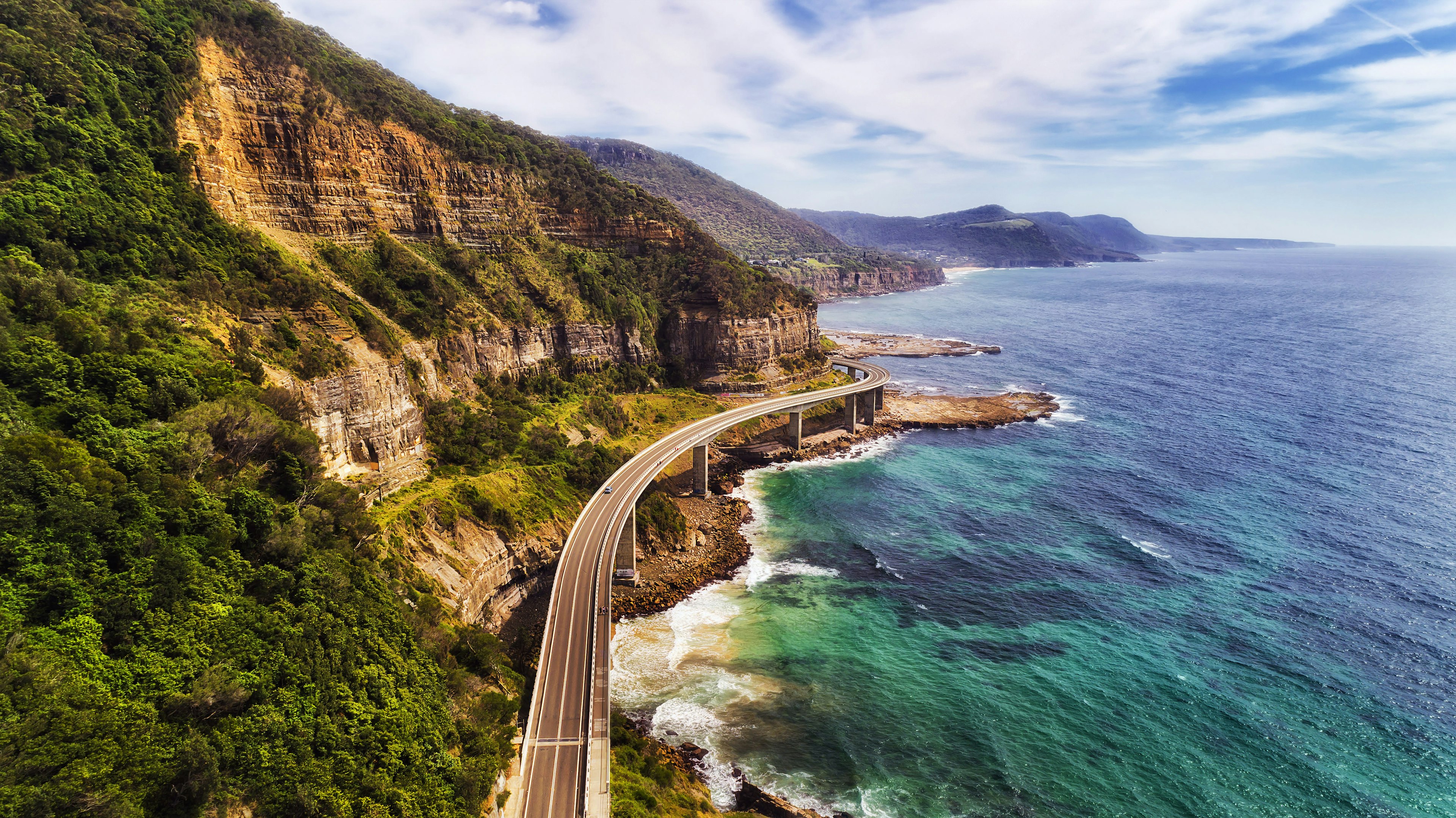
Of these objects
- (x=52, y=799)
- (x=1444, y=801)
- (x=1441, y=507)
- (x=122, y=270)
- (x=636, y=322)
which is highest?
(x=122, y=270)

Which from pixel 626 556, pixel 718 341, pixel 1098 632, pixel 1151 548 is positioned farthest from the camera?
pixel 718 341

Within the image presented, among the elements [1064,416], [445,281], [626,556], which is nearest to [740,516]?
[626,556]

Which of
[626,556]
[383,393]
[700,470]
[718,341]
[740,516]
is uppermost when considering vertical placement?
[383,393]

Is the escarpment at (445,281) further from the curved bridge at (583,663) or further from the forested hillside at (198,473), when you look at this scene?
the curved bridge at (583,663)

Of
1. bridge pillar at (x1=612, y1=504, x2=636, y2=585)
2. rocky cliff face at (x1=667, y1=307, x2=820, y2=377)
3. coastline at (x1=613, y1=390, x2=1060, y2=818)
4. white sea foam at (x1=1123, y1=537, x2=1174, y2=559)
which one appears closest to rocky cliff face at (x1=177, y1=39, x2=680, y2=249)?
rocky cliff face at (x1=667, y1=307, x2=820, y2=377)

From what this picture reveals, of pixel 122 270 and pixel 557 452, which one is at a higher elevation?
pixel 122 270

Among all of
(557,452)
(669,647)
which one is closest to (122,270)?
(557,452)

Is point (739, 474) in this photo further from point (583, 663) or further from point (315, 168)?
point (315, 168)

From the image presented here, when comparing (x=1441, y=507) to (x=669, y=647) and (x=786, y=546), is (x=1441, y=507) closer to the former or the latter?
(x=786, y=546)
